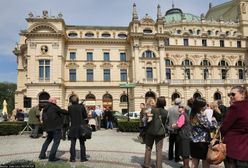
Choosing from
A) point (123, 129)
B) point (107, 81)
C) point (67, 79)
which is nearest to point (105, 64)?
point (107, 81)

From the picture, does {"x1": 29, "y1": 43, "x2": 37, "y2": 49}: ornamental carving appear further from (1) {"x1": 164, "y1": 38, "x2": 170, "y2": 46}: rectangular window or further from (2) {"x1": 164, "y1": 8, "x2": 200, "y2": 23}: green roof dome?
(2) {"x1": 164, "y1": 8, "x2": 200, "y2": 23}: green roof dome

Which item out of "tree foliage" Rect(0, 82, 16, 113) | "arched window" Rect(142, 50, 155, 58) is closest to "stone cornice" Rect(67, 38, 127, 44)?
"arched window" Rect(142, 50, 155, 58)

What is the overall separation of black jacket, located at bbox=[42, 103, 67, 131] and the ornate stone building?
31563 millimetres

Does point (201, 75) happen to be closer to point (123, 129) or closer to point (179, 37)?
point (179, 37)

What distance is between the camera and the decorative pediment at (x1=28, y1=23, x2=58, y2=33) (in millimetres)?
45000

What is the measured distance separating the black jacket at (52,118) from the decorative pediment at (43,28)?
37246 mm

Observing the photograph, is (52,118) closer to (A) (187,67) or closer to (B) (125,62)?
(B) (125,62)

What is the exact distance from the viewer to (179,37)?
53.2 m

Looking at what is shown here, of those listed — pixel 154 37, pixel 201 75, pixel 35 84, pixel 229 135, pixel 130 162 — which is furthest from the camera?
pixel 201 75

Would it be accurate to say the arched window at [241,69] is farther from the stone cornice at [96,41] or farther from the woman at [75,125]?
the woman at [75,125]

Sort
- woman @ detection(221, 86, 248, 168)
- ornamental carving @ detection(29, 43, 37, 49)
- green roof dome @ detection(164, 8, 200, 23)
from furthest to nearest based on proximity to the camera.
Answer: green roof dome @ detection(164, 8, 200, 23), ornamental carving @ detection(29, 43, 37, 49), woman @ detection(221, 86, 248, 168)

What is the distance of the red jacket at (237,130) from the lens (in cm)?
525

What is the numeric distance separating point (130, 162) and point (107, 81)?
1565 inches

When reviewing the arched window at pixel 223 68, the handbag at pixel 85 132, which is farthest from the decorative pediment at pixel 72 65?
the handbag at pixel 85 132
